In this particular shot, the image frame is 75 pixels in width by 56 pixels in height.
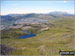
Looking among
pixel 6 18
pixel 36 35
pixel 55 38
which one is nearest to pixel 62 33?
pixel 55 38

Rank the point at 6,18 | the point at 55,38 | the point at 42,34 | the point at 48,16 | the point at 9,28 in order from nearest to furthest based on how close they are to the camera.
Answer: the point at 55,38 < the point at 42,34 < the point at 9,28 < the point at 6,18 < the point at 48,16

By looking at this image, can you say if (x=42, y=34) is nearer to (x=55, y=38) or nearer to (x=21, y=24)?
(x=55, y=38)

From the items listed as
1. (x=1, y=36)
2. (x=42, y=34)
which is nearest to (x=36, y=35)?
(x=42, y=34)

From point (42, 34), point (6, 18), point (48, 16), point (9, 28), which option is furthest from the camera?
point (48, 16)

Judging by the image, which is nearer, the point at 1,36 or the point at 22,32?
the point at 1,36

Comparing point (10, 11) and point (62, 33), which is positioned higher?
point (10, 11)

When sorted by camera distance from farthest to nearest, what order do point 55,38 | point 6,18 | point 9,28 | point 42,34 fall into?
1. point 6,18
2. point 9,28
3. point 42,34
4. point 55,38

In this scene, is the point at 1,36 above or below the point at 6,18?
below

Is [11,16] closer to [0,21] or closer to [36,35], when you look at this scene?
[0,21]

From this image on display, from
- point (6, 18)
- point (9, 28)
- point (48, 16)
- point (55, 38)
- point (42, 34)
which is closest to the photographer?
point (55, 38)
